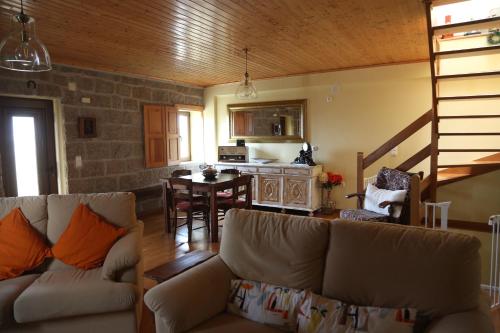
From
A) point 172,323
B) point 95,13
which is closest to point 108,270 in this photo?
point 172,323

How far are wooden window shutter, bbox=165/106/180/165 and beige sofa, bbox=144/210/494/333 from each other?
15.1 ft

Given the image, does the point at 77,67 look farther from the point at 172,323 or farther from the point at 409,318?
the point at 409,318

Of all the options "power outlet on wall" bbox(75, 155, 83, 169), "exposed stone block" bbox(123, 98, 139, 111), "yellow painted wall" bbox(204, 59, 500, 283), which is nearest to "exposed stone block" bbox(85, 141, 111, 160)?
"power outlet on wall" bbox(75, 155, 83, 169)

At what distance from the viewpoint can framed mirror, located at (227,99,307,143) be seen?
630cm

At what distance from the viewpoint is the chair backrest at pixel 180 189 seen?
14.1ft

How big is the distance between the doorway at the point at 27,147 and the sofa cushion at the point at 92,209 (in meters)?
2.14

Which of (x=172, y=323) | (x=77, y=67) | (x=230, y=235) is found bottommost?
(x=172, y=323)

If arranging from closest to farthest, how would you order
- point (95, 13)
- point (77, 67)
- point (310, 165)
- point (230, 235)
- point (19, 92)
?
point (230, 235), point (95, 13), point (19, 92), point (77, 67), point (310, 165)

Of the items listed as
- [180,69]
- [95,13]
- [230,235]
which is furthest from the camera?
[180,69]

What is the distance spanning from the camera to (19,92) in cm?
427

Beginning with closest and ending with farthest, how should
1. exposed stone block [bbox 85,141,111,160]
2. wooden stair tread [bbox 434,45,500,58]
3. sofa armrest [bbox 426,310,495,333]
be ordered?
Result: sofa armrest [bbox 426,310,495,333] < wooden stair tread [bbox 434,45,500,58] < exposed stone block [bbox 85,141,111,160]

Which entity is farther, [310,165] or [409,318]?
[310,165]

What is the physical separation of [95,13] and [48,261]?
2.11 meters

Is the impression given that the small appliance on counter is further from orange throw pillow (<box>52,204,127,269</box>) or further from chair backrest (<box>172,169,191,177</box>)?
orange throw pillow (<box>52,204,127,269</box>)
